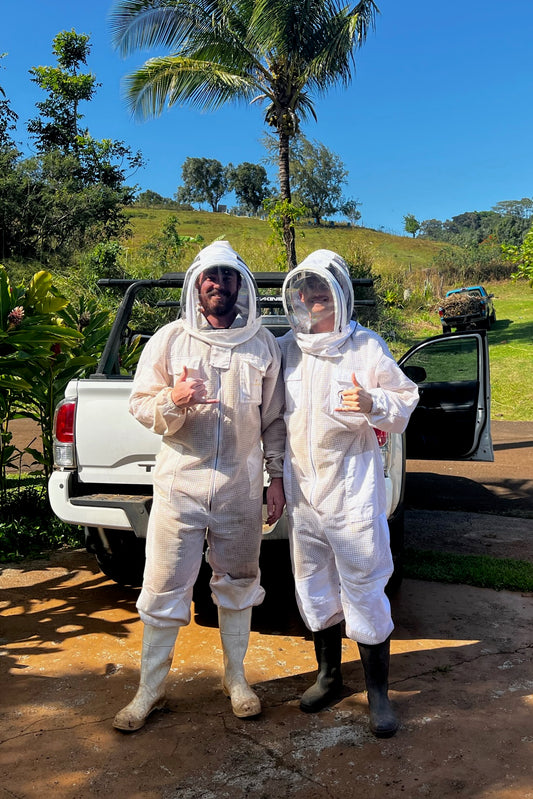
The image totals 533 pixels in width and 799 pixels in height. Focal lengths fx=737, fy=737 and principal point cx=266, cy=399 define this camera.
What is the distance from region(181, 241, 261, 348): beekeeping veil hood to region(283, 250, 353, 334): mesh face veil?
0.18 metres

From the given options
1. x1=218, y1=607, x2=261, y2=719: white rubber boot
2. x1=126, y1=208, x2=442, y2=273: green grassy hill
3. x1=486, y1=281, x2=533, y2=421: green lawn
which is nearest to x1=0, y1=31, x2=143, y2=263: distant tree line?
x1=126, y1=208, x2=442, y2=273: green grassy hill

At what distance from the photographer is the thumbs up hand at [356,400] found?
293cm

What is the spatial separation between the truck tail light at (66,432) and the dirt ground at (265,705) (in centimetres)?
A: 98

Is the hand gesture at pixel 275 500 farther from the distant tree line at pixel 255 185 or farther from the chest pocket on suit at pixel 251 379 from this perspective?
the distant tree line at pixel 255 185

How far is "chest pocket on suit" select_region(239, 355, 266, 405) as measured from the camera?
3.09 m

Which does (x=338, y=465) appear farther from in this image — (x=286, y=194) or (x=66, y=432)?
(x=286, y=194)

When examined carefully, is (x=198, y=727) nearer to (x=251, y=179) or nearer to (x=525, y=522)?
(x=525, y=522)

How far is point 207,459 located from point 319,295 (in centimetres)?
85

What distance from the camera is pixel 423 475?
29.3 feet

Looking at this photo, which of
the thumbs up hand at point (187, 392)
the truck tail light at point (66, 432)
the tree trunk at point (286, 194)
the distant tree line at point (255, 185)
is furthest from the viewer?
the distant tree line at point (255, 185)

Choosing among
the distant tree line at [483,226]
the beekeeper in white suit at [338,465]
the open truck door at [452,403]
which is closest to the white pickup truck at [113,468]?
the beekeeper in white suit at [338,465]

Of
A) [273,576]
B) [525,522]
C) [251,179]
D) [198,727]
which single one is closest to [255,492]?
[198,727]

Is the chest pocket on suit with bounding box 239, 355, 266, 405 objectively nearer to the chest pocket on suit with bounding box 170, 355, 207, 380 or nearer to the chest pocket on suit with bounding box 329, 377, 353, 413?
the chest pocket on suit with bounding box 170, 355, 207, 380

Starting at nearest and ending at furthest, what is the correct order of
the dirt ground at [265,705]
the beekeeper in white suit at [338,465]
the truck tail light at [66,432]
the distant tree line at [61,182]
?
the dirt ground at [265,705] → the beekeeper in white suit at [338,465] → the truck tail light at [66,432] → the distant tree line at [61,182]
